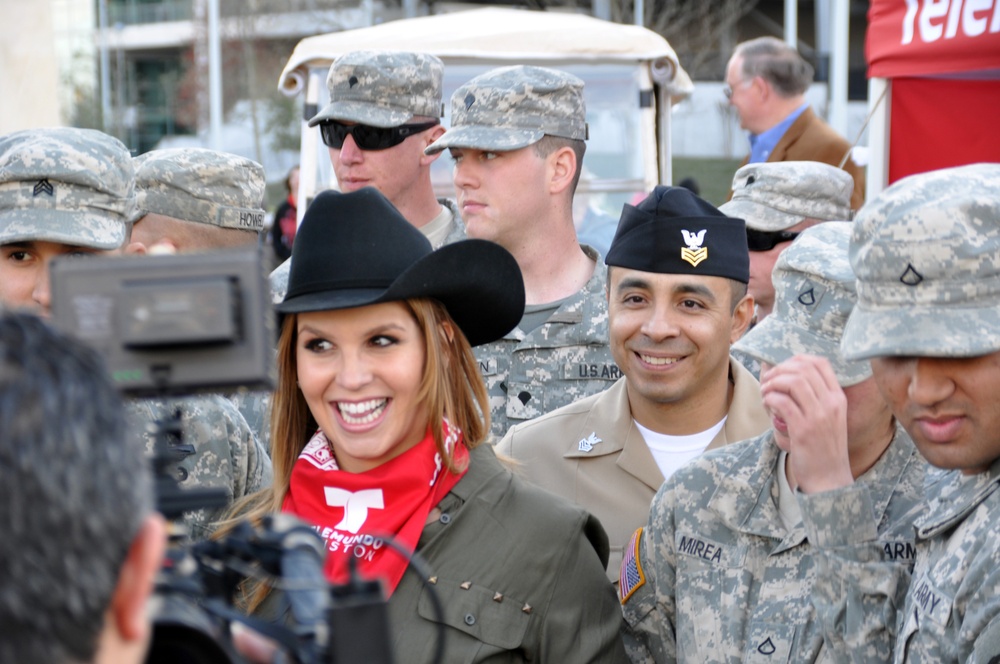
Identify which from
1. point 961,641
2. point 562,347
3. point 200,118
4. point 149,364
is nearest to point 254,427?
point 562,347

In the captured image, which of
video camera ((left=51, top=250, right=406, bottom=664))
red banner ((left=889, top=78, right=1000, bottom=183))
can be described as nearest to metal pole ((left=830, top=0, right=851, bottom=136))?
red banner ((left=889, top=78, right=1000, bottom=183))

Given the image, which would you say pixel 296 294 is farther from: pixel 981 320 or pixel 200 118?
pixel 200 118

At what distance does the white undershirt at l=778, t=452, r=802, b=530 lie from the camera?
122 inches

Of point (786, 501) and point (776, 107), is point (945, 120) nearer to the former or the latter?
point (776, 107)

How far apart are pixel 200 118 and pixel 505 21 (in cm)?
3080

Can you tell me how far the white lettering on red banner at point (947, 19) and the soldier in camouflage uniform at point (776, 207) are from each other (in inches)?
47.6

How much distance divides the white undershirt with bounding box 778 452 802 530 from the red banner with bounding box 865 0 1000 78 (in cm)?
361

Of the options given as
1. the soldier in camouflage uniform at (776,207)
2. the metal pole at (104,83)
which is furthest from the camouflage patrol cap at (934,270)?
the metal pole at (104,83)

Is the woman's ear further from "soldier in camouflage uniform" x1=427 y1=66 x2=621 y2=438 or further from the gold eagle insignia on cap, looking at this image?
"soldier in camouflage uniform" x1=427 y1=66 x2=621 y2=438

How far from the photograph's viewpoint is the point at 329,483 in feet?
10.6

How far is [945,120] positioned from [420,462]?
15.0 ft

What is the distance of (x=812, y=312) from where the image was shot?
3.20 metres

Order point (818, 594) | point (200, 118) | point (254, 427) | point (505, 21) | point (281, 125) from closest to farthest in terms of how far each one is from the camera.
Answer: point (818, 594), point (254, 427), point (505, 21), point (281, 125), point (200, 118)

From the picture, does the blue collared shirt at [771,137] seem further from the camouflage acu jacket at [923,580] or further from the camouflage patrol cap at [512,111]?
the camouflage acu jacket at [923,580]
